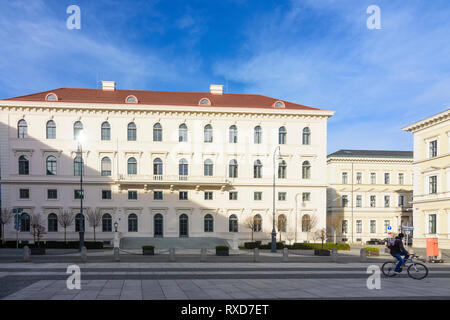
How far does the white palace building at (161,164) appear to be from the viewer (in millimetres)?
46281

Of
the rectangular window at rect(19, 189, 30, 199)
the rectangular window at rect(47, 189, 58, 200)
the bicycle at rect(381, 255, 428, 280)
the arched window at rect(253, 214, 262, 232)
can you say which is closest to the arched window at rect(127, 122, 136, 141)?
the rectangular window at rect(47, 189, 58, 200)

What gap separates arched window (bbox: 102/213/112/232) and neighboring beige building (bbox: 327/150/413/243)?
128 feet

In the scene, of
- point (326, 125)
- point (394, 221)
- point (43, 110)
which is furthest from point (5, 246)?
point (394, 221)

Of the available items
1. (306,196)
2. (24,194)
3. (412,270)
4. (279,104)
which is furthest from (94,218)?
(412,270)

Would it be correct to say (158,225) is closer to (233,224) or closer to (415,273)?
(233,224)

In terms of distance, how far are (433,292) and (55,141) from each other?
1790 inches

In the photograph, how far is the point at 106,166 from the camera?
4759 centimetres

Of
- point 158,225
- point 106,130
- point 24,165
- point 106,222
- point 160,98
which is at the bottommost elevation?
point 158,225

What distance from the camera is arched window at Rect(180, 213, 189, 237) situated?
48.1 metres

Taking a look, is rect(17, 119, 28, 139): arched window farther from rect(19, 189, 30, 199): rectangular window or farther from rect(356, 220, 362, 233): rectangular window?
rect(356, 220, 362, 233): rectangular window

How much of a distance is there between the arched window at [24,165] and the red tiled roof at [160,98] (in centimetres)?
766

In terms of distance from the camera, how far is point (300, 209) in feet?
164

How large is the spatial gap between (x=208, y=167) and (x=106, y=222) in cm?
1509
